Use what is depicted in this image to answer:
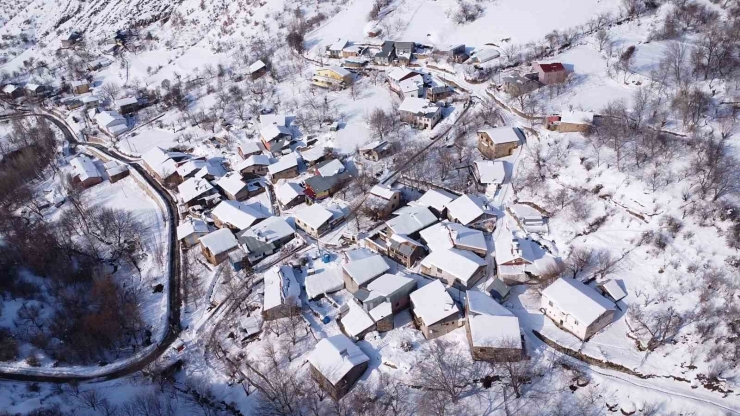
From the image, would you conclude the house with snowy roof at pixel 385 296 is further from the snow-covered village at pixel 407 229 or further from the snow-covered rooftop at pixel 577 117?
the snow-covered rooftop at pixel 577 117

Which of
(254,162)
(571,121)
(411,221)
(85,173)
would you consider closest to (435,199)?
(411,221)

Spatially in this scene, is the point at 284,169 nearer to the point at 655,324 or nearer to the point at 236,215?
the point at 236,215

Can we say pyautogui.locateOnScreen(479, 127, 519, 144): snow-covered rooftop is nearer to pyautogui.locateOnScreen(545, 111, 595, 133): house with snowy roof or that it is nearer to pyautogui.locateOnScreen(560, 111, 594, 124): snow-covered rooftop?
pyautogui.locateOnScreen(545, 111, 595, 133): house with snowy roof

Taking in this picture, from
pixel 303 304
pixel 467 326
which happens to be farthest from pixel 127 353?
pixel 467 326

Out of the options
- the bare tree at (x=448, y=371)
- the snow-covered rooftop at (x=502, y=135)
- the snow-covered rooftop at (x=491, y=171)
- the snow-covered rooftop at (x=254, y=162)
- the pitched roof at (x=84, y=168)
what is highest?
the pitched roof at (x=84, y=168)

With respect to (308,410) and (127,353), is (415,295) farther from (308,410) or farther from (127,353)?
(127,353)

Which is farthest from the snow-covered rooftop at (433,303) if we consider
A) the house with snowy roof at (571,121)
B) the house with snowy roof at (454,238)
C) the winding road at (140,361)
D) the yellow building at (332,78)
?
the yellow building at (332,78)
